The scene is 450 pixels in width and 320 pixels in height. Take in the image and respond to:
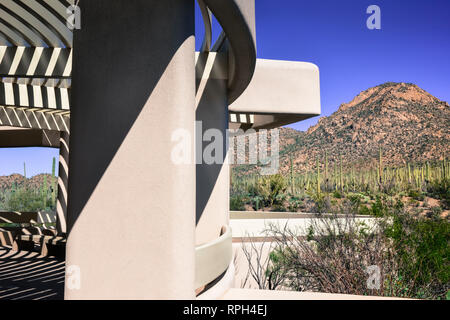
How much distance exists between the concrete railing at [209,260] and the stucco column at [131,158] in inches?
35.8

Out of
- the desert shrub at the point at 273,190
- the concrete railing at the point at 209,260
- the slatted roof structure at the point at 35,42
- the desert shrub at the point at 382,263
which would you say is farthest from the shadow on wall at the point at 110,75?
the desert shrub at the point at 273,190

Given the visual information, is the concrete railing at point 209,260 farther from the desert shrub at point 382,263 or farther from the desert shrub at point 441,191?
the desert shrub at point 441,191

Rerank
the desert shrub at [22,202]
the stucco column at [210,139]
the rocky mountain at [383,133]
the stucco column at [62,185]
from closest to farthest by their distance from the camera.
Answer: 1. the stucco column at [210,139]
2. the stucco column at [62,185]
3. the desert shrub at [22,202]
4. the rocky mountain at [383,133]

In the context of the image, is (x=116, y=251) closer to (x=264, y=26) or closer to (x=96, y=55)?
(x=96, y=55)

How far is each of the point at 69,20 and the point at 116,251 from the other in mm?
4045

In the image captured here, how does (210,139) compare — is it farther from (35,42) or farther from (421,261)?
(421,261)

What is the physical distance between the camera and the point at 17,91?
873 centimetres

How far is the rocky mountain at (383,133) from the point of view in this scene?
49.7 m

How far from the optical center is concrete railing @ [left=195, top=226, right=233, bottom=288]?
419 cm

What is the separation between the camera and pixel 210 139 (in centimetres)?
573

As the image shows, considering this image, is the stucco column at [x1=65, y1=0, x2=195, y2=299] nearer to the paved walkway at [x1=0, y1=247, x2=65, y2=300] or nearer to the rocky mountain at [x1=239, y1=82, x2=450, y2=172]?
the paved walkway at [x1=0, y1=247, x2=65, y2=300]

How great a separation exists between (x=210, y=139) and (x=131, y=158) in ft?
8.68

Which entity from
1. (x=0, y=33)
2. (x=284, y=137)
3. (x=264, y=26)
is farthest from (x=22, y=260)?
(x=284, y=137)
